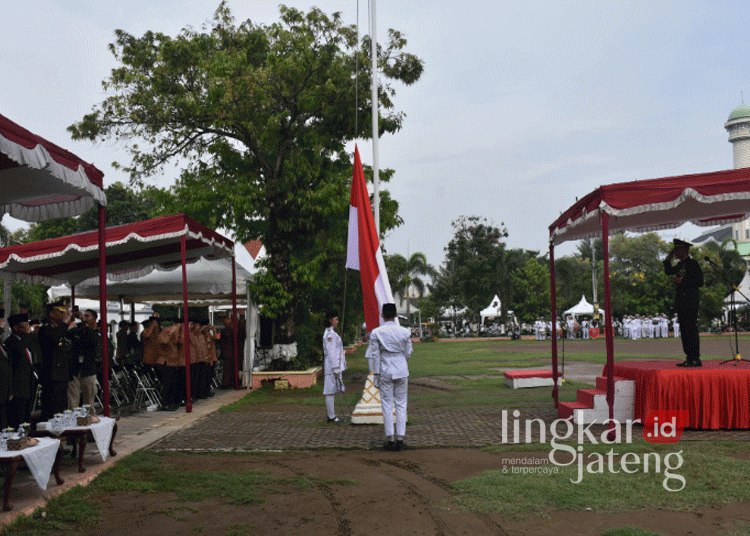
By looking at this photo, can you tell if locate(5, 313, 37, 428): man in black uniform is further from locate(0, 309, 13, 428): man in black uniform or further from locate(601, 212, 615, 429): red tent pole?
locate(601, 212, 615, 429): red tent pole

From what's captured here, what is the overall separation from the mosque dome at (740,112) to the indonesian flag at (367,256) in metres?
178

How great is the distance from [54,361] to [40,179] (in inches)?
103

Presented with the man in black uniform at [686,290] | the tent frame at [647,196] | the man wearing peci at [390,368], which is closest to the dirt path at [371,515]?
the man wearing peci at [390,368]

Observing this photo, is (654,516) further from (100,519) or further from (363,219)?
(363,219)

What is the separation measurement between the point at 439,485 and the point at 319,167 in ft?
44.9

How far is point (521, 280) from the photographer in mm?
55438

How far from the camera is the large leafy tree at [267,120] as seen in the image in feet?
60.5

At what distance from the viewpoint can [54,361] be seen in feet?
30.7

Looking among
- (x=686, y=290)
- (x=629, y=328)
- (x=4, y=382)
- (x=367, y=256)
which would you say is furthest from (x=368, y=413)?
(x=629, y=328)

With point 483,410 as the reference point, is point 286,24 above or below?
above

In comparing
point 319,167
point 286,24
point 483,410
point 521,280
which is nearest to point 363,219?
point 483,410

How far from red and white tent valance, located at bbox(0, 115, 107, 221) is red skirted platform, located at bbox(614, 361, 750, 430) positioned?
7.85m

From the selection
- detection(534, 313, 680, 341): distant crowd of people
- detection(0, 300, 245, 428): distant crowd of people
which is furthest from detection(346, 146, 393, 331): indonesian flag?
detection(534, 313, 680, 341): distant crowd of people

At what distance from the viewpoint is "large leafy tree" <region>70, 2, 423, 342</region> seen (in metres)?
18.4
